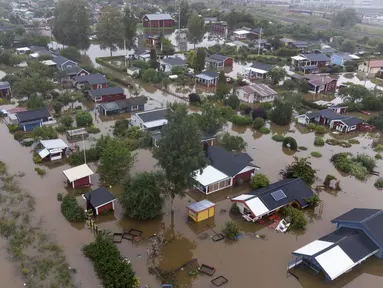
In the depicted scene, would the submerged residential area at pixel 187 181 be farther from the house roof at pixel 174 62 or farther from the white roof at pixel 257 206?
the house roof at pixel 174 62

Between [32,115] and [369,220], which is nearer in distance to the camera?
[369,220]

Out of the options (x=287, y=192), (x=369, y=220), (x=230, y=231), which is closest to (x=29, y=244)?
(x=230, y=231)

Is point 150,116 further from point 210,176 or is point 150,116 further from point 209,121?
point 210,176

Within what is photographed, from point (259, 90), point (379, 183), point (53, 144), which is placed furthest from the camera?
point (259, 90)

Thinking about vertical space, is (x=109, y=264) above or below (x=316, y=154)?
above

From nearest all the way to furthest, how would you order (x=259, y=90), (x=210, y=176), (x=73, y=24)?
(x=210, y=176) < (x=259, y=90) < (x=73, y=24)

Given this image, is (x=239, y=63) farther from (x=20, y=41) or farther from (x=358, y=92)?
(x=20, y=41)

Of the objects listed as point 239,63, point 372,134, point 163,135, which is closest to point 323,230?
point 163,135

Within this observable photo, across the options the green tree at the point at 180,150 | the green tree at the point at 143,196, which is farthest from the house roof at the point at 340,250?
the green tree at the point at 143,196
